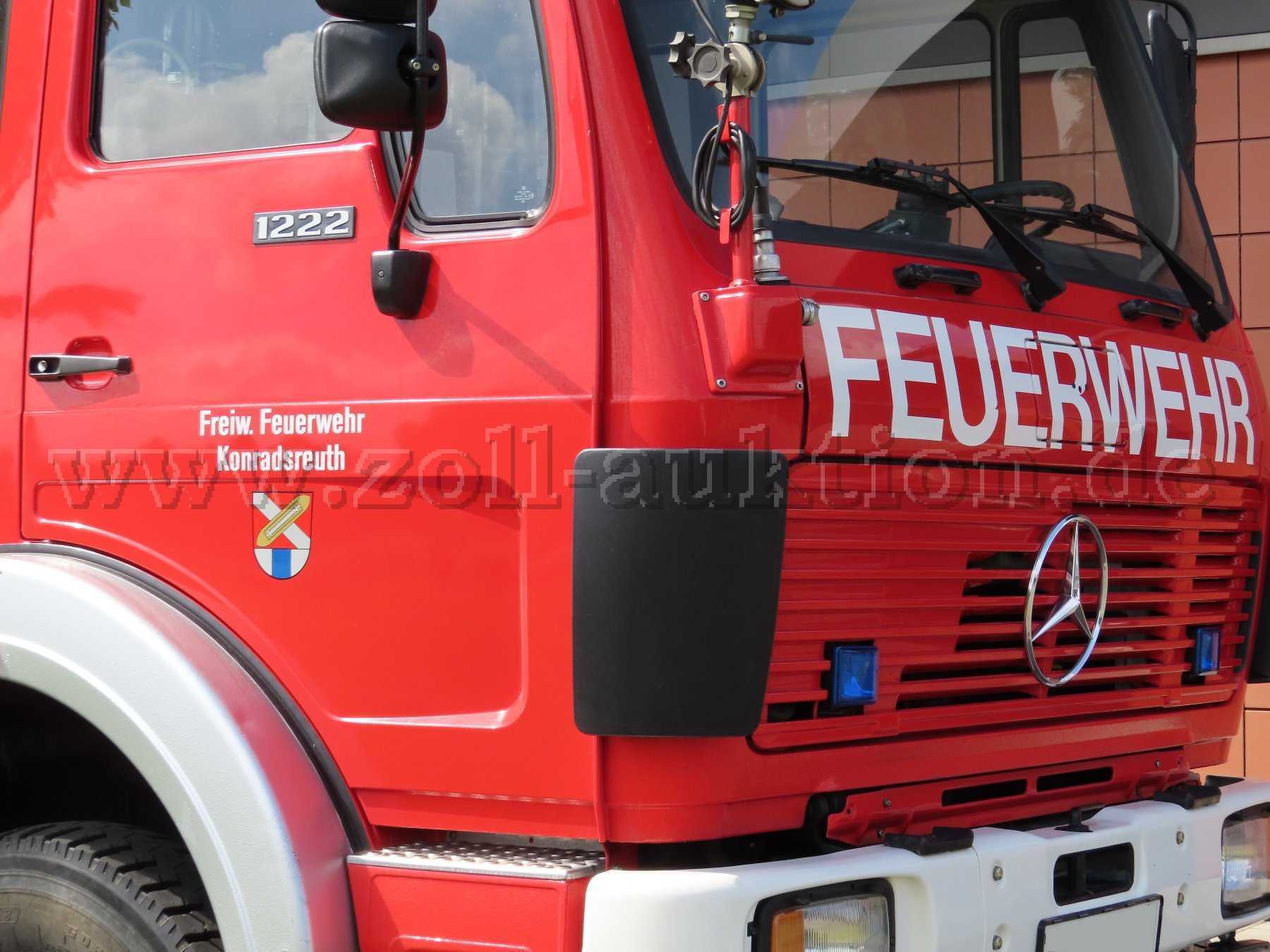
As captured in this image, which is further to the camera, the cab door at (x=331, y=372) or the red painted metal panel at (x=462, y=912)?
the cab door at (x=331, y=372)

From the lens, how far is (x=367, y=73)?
216 cm

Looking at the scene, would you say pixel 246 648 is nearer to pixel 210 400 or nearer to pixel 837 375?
pixel 210 400

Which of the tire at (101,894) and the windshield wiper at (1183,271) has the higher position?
the windshield wiper at (1183,271)

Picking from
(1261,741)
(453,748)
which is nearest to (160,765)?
(453,748)

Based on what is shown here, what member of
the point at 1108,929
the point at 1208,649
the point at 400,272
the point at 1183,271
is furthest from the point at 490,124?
the point at 1208,649

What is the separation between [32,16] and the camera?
282 cm

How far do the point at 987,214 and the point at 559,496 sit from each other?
1.11 metres

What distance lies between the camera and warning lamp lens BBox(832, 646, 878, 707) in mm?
2426

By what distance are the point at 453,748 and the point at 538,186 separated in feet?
3.12

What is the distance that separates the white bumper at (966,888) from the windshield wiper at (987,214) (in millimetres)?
1041

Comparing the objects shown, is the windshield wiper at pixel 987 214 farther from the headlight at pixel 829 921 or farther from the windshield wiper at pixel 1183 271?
the headlight at pixel 829 921

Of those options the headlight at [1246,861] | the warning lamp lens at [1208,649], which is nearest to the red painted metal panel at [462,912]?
the headlight at [1246,861]

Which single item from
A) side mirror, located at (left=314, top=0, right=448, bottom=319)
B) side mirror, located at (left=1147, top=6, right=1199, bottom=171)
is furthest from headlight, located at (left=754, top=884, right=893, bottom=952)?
side mirror, located at (left=1147, top=6, right=1199, bottom=171)

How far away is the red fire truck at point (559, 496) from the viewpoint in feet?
7.32
